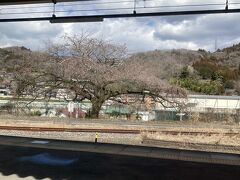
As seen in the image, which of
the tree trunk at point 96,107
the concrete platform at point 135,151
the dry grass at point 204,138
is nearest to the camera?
the concrete platform at point 135,151

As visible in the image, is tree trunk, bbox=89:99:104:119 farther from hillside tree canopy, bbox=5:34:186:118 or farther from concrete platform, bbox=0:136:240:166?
concrete platform, bbox=0:136:240:166

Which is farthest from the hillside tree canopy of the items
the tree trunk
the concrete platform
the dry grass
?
the concrete platform

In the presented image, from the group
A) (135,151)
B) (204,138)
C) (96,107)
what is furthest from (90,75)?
(135,151)

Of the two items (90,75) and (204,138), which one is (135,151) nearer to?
(204,138)

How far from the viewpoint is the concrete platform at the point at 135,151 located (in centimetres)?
1112

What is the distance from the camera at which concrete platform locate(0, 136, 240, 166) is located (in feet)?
36.5

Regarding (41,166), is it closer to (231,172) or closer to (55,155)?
(55,155)

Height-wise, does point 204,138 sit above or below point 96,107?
below

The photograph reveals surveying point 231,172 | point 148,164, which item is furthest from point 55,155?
point 231,172

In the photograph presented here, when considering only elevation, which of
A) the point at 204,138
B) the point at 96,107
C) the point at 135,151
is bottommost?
the point at 204,138

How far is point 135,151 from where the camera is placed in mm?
12008

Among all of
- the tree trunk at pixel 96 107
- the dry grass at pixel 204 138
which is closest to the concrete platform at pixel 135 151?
the dry grass at pixel 204 138

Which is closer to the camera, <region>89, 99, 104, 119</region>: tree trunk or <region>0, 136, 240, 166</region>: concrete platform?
<region>0, 136, 240, 166</region>: concrete platform

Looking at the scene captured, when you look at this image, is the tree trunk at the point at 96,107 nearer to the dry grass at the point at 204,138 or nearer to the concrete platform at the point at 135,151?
the dry grass at the point at 204,138
